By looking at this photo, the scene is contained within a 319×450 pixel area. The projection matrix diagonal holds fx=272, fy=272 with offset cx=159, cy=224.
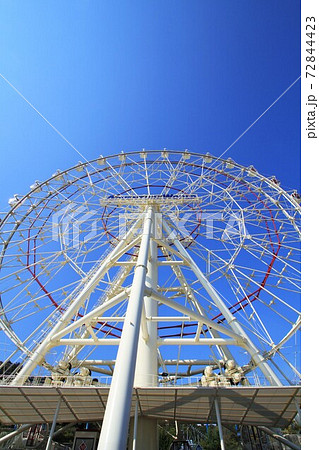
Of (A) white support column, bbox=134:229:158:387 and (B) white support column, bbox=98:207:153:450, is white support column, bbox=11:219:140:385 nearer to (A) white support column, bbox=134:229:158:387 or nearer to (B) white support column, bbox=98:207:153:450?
(A) white support column, bbox=134:229:158:387

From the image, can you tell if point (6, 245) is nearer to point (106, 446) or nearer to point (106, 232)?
point (106, 232)

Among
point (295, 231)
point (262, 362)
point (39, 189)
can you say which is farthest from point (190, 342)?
point (39, 189)

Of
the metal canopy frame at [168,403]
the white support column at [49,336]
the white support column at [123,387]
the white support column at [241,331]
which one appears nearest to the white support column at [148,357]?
the metal canopy frame at [168,403]

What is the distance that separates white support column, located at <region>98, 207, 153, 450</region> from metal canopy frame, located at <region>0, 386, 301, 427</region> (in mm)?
3760

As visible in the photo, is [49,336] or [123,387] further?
[49,336]

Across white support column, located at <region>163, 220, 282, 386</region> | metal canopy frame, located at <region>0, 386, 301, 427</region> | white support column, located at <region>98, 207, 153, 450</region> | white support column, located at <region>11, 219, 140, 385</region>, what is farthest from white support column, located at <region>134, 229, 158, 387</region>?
white support column, located at <region>98, 207, 153, 450</region>

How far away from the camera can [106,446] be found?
4.17 metres

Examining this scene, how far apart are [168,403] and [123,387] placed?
6.18m

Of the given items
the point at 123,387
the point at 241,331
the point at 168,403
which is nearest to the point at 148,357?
the point at 168,403

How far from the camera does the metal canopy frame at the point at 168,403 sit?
9070 millimetres

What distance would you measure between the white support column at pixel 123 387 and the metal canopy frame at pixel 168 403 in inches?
148

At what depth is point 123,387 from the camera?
509 cm

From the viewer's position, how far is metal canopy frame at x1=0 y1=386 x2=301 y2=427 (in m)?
9.07

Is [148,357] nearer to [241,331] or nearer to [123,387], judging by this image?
[241,331]
